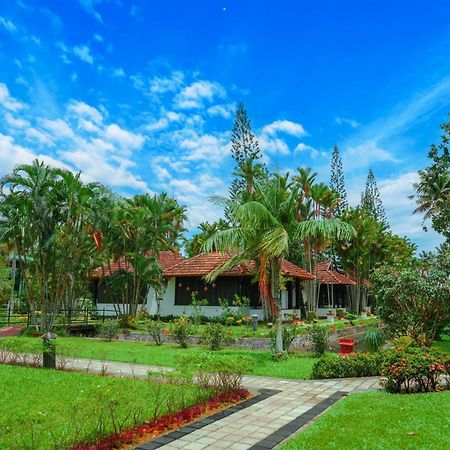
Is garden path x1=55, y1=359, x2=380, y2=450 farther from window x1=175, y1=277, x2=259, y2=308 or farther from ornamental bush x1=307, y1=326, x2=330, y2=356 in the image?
window x1=175, y1=277, x2=259, y2=308

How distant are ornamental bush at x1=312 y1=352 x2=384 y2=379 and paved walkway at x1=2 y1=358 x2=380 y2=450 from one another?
9.8 inches

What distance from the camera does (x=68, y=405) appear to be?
736cm

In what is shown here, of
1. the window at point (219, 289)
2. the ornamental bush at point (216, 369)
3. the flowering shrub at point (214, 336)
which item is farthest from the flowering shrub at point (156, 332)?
the ornamental bush at point (216, 369)

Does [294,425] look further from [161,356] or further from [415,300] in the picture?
[415,300]

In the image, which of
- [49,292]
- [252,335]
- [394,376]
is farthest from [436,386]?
[49,292]

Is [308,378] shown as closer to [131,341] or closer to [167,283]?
[131,341]

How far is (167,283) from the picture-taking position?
88.8 ft

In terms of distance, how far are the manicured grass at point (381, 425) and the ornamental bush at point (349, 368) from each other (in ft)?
7.82

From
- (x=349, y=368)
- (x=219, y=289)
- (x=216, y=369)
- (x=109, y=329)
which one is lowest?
(x=349, y=368)

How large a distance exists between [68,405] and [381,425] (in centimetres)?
482

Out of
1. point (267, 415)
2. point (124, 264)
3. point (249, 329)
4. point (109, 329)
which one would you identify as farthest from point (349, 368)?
point (124, 264)

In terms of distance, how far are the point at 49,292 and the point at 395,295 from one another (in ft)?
51.2

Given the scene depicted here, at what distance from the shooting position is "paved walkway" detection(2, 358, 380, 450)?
18.1ft

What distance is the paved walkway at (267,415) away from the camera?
5531mm
